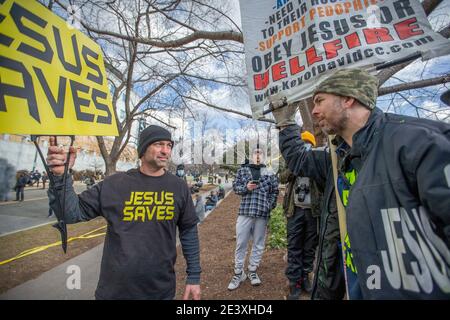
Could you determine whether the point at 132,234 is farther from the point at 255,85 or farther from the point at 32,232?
the point at 32,232

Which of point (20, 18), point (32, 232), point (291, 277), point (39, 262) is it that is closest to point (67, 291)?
point (39, 262)

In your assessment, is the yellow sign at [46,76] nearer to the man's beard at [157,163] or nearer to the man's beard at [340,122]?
the man's beard at [157,163]

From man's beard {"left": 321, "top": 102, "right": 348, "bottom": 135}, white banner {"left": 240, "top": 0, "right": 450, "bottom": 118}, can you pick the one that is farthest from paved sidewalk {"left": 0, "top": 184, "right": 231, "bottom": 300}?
man's beard {"left": 321, "top": 102, "right": 348, "bottom": 135}

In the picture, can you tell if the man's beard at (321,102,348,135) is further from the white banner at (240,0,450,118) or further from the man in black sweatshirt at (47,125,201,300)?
the man in black sweatshirt at (47,125,201,300)

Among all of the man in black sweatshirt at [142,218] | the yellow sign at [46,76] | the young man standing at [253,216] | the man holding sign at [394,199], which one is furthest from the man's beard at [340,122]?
the young man standing at [253,216]

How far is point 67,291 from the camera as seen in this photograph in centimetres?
340

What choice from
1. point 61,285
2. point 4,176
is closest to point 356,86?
point 61,285

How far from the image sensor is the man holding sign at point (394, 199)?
0.91 meters

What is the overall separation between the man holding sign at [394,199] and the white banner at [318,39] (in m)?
0.41

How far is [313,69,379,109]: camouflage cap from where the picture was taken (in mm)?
1395

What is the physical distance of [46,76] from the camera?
4.49 ft

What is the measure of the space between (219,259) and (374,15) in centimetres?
472

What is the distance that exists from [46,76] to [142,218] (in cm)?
115

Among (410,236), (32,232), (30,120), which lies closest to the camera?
(410,236)
